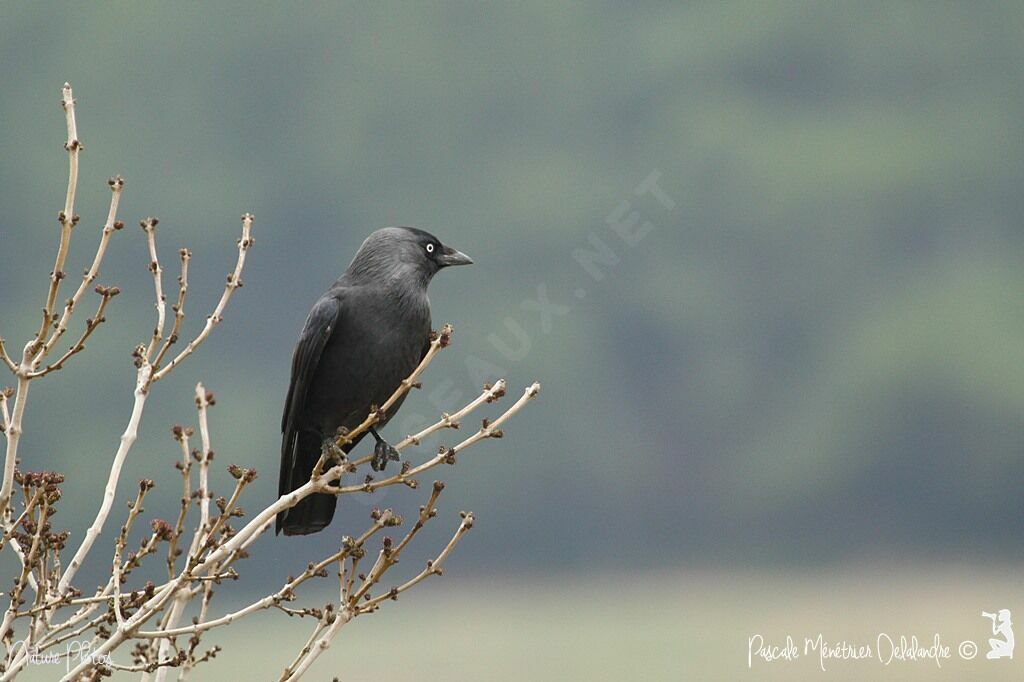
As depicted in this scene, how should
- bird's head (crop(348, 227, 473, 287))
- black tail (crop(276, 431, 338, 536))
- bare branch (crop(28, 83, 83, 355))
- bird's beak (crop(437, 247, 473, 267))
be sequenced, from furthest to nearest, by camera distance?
bird's beak (crop(437, 247, 473, 267))
bird's head (crop(348, 227, 473, 287))
black tail (crop(276, 431, 338, 536))
bare branch (crop(28, 83, 83, 355))

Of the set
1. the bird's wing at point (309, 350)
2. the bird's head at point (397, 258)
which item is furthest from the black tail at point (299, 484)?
the bird's head at point (397, 258)

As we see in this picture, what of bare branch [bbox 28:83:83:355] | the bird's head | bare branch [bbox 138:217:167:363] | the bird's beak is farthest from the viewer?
the bird's beak

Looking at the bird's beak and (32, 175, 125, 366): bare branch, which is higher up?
the bird's beak

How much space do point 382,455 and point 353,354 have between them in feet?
1.61

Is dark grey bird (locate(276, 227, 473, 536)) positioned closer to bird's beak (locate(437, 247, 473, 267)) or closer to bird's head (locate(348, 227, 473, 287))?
bird's head (locate(348, 227, 473, 287))

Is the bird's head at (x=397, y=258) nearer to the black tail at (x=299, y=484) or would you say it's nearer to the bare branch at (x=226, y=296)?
the black tail at (x=299, y=484)

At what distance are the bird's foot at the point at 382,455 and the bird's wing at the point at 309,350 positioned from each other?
39 centimetres

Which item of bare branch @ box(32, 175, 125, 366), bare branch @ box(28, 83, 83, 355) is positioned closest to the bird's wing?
A: bare branch @ box(32, 175, 125, 366)

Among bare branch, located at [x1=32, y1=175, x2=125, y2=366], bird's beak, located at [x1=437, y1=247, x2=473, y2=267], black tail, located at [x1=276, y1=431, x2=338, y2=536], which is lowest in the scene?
bare branch, located at [x1=32, y1=175, x2=125, y2=366]

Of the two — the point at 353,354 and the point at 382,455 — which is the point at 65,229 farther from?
the point at 382,455

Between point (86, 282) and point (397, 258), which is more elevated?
point (397, 258)

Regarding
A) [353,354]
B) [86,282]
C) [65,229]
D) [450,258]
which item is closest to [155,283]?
[86,282]

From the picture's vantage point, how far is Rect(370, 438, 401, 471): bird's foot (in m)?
6.18

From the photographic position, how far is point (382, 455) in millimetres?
6301
